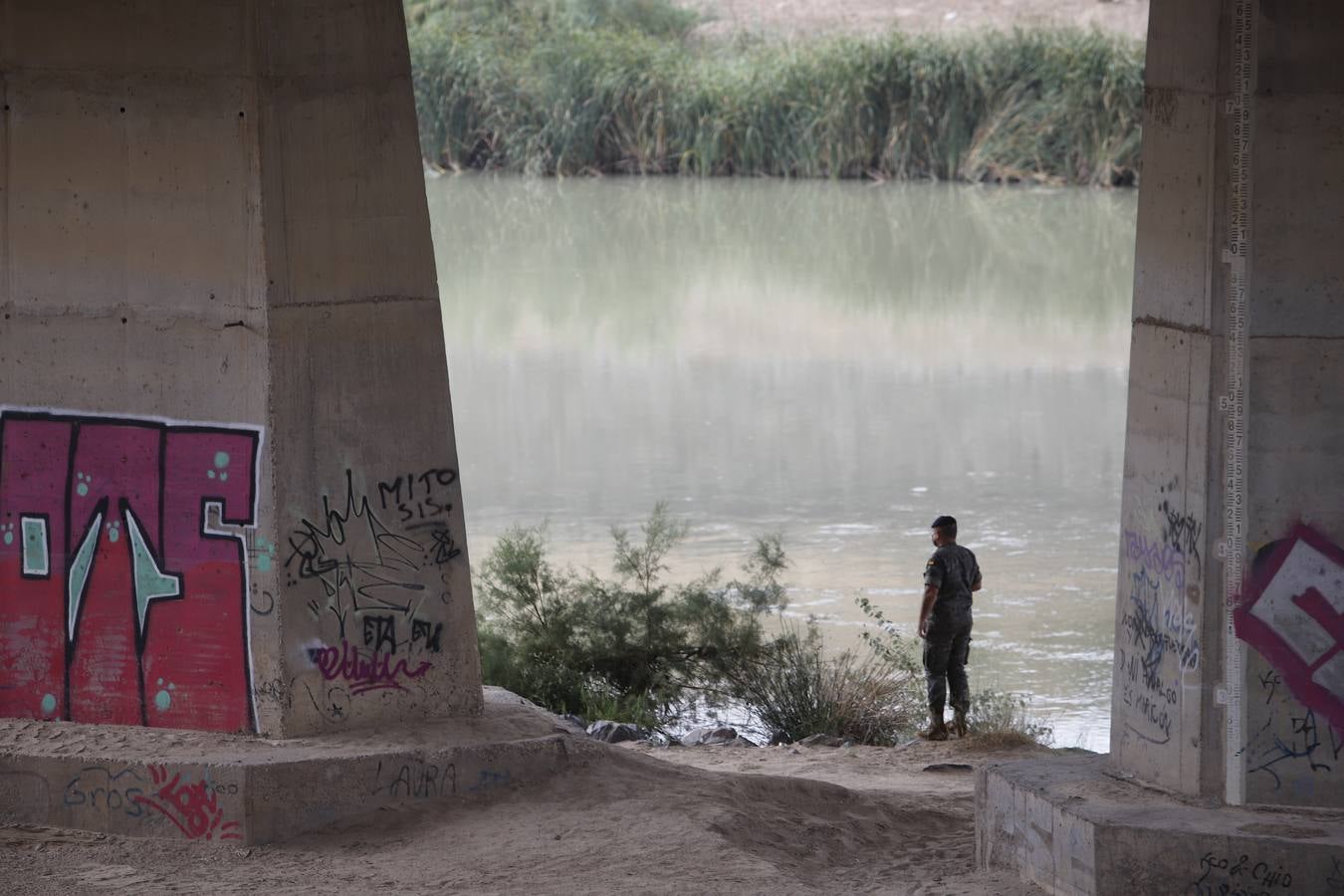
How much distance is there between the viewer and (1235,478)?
24.7 feet

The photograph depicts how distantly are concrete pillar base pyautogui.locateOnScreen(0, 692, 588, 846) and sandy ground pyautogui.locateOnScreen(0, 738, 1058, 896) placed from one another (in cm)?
9

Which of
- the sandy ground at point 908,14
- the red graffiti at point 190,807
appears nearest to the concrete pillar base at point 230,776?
the red graffiti at point 190,807

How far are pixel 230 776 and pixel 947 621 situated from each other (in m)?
5.42

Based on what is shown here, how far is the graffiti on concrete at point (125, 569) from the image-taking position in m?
8.80

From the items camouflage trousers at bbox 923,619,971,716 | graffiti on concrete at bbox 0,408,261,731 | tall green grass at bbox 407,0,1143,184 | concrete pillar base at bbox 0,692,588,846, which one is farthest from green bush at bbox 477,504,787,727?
tall green grass at bbox 407,0,1143,184

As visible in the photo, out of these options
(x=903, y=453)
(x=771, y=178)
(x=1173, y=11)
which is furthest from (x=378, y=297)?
(x=771, y=178)

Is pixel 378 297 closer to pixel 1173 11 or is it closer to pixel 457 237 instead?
→ pixel 1173 11

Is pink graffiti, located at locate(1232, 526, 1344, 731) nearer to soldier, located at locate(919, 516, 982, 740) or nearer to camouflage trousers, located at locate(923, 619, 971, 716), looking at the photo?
soldier, located at locate(919, 516, 982, 740)

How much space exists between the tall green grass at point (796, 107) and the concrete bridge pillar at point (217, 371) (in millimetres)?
36282

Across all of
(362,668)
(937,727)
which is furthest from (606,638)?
(362,668)

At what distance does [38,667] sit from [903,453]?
1456cm

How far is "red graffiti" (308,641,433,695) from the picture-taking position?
29.1 ft

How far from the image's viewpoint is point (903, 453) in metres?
22.4

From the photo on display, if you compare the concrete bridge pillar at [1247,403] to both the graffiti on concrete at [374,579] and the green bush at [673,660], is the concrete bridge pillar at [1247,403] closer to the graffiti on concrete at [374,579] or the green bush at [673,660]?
the graffiti on concrete at [374,579]
